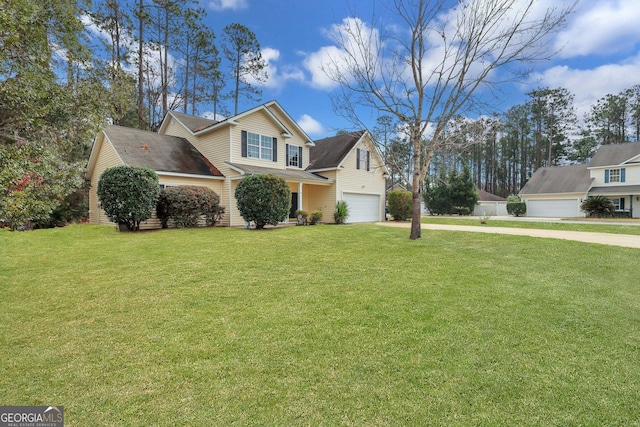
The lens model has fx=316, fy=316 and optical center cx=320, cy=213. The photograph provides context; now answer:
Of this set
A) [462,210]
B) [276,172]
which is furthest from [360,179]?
[462,210]

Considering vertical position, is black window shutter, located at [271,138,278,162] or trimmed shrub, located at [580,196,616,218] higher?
black window shutter, located at [271,138,278,162]

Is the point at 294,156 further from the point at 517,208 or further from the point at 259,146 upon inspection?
the point at 517,208

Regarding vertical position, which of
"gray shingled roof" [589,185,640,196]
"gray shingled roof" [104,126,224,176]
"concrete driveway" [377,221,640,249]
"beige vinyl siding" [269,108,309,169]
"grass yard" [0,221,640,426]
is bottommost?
"grass yard" [0,221,640,426]

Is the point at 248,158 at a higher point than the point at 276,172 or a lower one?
higher

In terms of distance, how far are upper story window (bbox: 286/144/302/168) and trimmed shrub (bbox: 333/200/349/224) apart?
377 cm

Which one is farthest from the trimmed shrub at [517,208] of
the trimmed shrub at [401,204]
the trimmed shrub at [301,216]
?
the trimmed shrub at [301,216]

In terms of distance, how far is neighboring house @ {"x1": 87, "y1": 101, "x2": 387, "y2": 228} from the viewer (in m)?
15.8

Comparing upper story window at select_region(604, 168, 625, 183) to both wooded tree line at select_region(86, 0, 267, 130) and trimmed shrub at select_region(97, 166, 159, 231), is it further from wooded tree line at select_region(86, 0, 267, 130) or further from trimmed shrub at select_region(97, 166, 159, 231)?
trimmed shrub at select_region(97, 166, 159, 231)

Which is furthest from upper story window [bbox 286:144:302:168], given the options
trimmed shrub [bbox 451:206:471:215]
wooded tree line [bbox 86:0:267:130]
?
trimmed shrub [bbox 451:206:471:215]

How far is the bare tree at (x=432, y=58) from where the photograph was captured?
9867 mm

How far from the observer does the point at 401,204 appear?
21453mm

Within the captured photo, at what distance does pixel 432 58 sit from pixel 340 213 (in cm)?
1023

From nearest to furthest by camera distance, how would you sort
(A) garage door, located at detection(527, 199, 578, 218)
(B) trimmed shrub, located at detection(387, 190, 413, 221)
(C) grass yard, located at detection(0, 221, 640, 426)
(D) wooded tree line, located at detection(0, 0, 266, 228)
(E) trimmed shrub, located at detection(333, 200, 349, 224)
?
(C) grass yard, located at detection(0, 221, 640, 426) < (D) wooded tree line, located at detection(0, 0, 266, 228) < (E) trimmed shrub, located at detection(333, 200, 349, 224) < (B) trimmed shrub, located at detection(387, 190, 413, 221) < (A) garage door, located at detection(527, 199, 578, 218)

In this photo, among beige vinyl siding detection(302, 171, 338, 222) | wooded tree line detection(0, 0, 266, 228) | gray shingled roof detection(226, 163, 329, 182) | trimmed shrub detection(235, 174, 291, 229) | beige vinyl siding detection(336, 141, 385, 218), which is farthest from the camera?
beige vinyl siding detection(336, 141, 385, 218)
